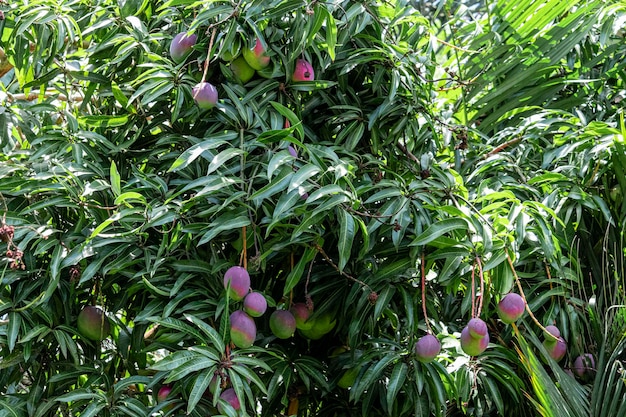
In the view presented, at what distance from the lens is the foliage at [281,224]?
1.61m

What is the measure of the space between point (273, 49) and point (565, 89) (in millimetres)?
1150

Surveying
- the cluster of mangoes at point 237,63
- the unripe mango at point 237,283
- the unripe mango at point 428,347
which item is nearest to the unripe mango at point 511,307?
the unripe mango at point 428,347

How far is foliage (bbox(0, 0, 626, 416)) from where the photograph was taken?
161 centimetres

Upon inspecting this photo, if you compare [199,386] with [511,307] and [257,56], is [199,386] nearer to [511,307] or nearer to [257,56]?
[511,307]

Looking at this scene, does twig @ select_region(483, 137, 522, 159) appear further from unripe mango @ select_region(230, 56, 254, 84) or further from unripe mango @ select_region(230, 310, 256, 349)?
unripe mango @ select_region(230, 310, 256, 349)

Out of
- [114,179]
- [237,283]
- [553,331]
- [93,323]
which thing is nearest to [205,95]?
[114,179]

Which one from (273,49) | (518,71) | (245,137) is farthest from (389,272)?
(518,71)

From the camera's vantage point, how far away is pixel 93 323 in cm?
176

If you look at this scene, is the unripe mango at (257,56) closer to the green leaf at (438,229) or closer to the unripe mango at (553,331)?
the green leaf at (438,229)

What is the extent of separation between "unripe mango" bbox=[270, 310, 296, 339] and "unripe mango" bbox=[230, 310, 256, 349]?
0.50ft

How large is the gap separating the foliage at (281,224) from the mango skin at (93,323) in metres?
0.03

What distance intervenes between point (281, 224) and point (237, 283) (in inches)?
5.7

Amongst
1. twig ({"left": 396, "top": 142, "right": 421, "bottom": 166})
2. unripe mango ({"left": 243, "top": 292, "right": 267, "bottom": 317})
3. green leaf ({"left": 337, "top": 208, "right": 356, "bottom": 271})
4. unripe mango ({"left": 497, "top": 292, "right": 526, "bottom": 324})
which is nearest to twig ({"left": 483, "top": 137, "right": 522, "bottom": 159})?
twig ({"left": 396, "top": 142, "right": 421, "bottom": 166})

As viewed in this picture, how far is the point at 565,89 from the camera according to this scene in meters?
2.56
